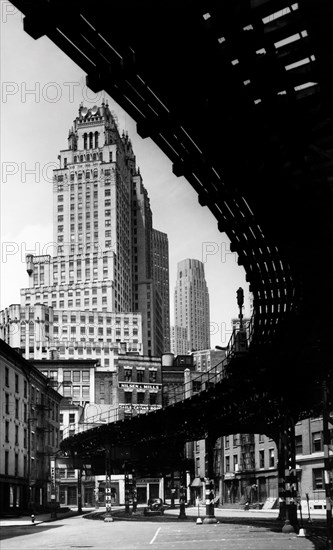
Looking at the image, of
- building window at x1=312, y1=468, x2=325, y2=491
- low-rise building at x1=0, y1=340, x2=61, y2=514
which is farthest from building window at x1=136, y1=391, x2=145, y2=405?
building window at x1=312, y1=468, x2=325, y2=491

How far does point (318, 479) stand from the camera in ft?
227

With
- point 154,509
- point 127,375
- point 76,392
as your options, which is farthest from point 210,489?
point 76,392

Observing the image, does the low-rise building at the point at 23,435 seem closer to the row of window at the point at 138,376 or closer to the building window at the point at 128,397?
the building window at the point at 128,397

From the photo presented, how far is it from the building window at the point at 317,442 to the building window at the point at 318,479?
1848 millimetres

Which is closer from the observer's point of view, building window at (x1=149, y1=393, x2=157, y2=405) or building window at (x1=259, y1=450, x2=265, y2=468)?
building window at (x1=259, y1=450, x2=265, y2=468)

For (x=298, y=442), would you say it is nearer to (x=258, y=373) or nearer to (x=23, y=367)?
(x=23, y=367)

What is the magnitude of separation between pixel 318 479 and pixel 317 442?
3.37 metres

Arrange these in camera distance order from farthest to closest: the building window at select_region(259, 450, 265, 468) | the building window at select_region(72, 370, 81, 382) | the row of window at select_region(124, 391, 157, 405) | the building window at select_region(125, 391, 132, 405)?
the building window at select_region(72, 370, 81, 382) < the row of window at select_region(124, 391, 157, 405) < the building window at select_region(125, 391, 132, 405) < the building window at select_region(259, 450, 265, 468)

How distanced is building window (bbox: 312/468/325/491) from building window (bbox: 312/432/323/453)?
72.7 inches

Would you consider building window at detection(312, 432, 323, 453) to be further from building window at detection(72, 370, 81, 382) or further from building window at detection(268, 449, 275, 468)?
building window at detection(72, 370, 81, 382)

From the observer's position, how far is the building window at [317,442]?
6994cm

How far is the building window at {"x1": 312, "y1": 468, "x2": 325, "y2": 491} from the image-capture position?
68.6 metres

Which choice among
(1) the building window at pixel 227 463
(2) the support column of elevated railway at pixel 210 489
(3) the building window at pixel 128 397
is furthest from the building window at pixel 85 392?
(2) the support column of elevated railway at pixel 210 489

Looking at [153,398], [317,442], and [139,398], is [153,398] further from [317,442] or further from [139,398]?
[317,442]
